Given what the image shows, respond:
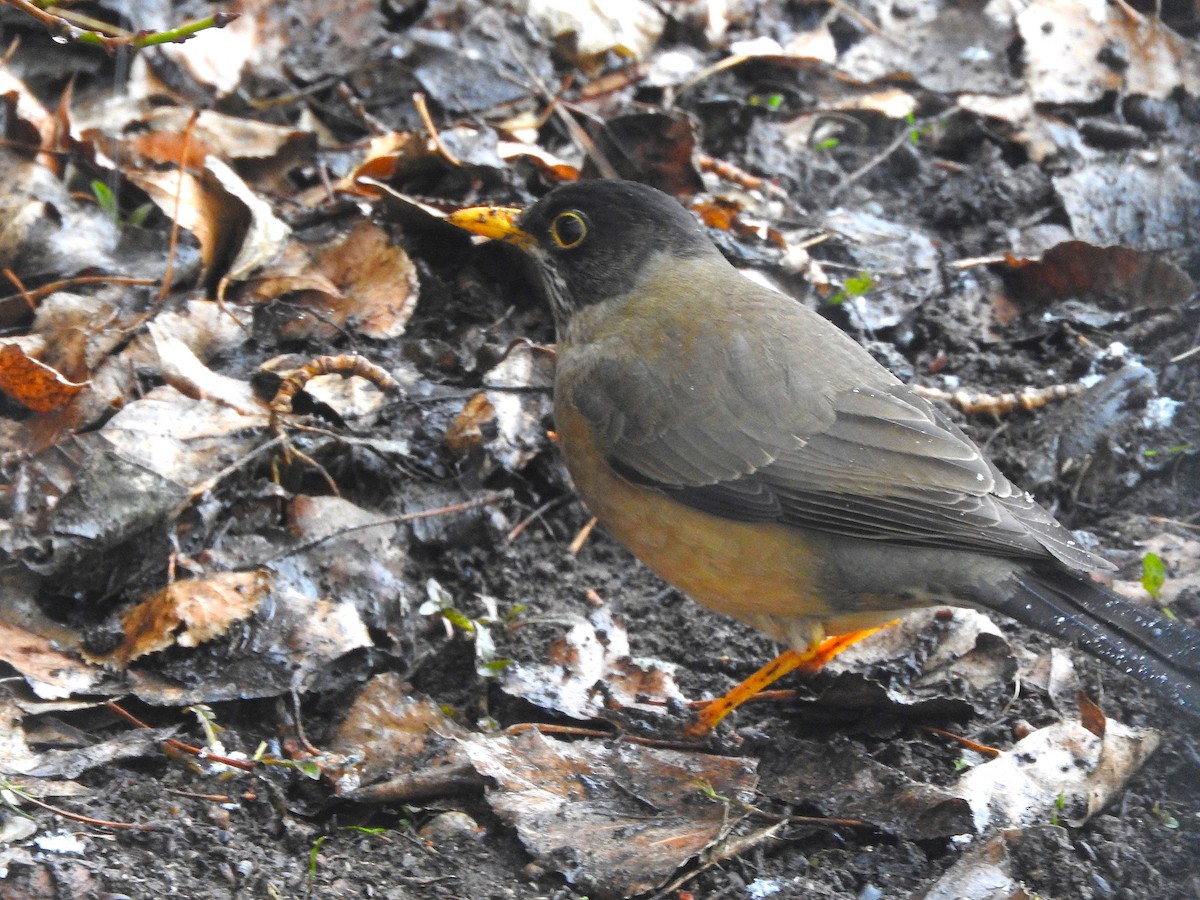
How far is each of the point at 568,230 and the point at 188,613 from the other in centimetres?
214

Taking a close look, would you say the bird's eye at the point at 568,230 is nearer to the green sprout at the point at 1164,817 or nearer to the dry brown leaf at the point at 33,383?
the dry brown leaf at the point at 33,383

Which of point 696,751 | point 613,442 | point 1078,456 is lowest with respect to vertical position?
point 696,751

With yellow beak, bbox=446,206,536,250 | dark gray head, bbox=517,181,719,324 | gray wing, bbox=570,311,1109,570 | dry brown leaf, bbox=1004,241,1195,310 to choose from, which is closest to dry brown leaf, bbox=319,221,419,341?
yellow beak, bbox=446,206,536,250

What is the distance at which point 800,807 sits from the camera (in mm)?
3895

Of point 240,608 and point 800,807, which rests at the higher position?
point 240,608

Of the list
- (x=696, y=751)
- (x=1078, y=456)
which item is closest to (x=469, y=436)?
(x=696, y=751)

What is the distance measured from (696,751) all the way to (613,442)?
3.67ft

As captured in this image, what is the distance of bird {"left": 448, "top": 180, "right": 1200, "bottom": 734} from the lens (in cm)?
406

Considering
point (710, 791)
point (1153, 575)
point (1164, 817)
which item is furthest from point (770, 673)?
point (1153, 575)

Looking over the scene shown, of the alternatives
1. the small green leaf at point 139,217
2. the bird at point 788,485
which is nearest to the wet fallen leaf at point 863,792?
the bird at point 788,485

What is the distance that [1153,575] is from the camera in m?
4.60

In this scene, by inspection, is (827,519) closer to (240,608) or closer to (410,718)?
(410,718)

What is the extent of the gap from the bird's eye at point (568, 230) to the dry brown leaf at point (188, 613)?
1856mm

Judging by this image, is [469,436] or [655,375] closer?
[655,375]
